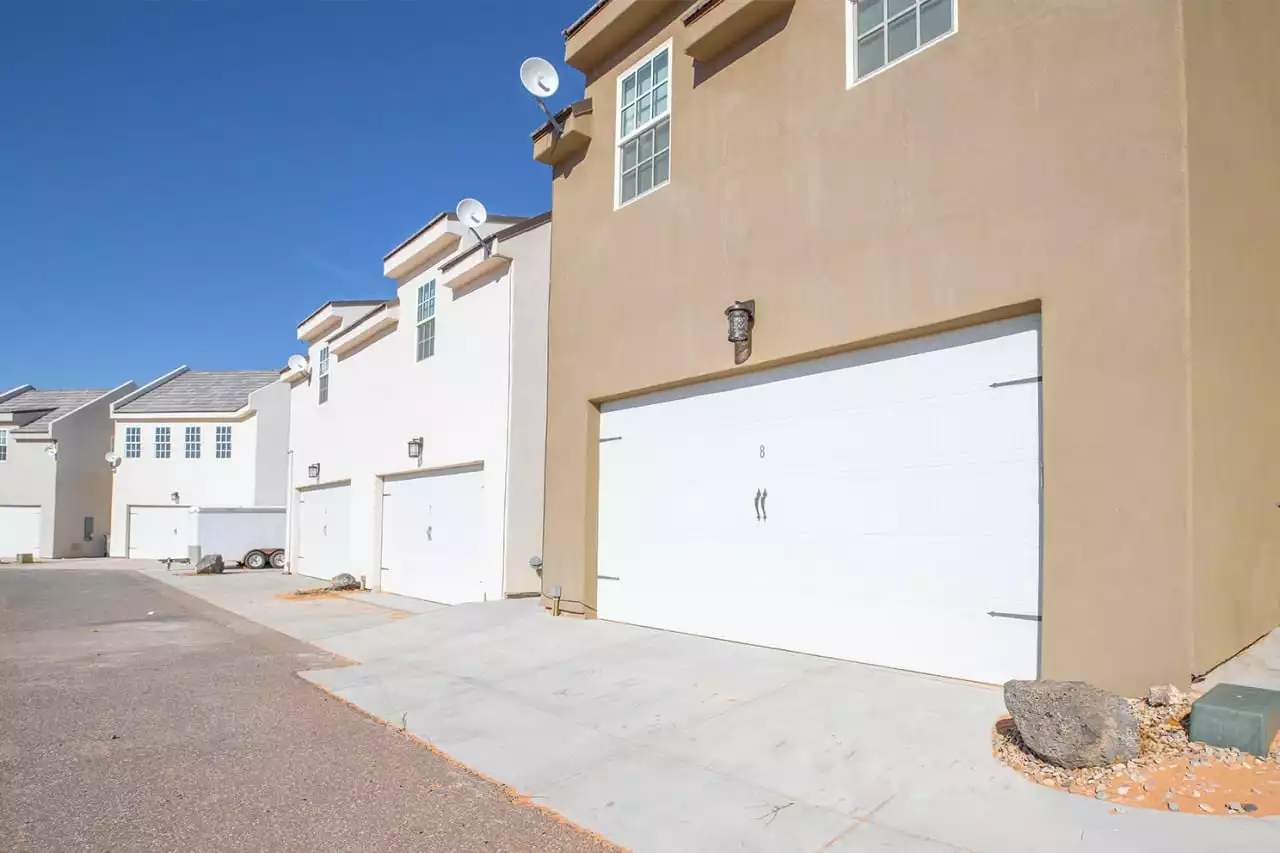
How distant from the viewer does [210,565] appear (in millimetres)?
24156

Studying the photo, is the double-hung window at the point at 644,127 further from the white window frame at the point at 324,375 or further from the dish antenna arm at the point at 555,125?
the white window frame at the point at 324,375

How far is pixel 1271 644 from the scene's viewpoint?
212 inches

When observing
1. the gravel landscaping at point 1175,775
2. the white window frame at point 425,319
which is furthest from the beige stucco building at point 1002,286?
the white window frame at point 425,319

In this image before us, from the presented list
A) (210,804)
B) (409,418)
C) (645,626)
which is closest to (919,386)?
(645,626)

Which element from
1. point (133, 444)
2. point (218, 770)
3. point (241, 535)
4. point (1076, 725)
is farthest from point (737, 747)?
point (133, 444)

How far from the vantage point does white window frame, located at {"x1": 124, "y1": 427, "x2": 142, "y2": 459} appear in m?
33.4

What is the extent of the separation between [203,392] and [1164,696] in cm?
3673

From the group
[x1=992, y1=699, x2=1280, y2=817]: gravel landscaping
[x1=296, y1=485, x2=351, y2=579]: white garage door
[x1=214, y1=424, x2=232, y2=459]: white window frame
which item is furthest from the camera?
[x1=214, y1=424, x2=232, y2=459]: white window frame

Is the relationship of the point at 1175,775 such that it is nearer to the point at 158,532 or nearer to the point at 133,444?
the point at 158,532

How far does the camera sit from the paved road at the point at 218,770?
4.33 metres

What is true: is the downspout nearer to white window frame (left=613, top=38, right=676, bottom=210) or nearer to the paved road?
the paved road

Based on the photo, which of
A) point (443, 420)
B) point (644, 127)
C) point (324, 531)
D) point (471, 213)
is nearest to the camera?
point (644, 127)

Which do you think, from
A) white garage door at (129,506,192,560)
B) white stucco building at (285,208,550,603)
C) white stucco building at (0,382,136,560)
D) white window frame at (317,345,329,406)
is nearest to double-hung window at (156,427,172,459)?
white garage door at (129,506,192,560)

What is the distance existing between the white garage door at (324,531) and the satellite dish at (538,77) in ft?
37.3
